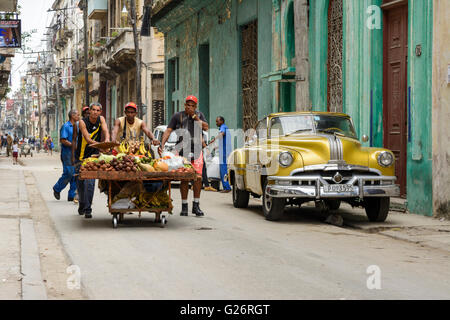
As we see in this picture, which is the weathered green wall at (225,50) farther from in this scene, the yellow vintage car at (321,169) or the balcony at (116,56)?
the yellow vintage car at (321,169)

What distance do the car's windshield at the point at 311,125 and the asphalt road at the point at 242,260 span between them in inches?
54.8

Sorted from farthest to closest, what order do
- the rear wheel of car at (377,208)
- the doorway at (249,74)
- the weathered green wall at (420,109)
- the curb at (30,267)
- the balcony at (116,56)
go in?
the balcony at (116,56), the doorway at (249,74), the weathered green wall at (420,109), the rear wheel of car at (377,208), the curb at (30,267)

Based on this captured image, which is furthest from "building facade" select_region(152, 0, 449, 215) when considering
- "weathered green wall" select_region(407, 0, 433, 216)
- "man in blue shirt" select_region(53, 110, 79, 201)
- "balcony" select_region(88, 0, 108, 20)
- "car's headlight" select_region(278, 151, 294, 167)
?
"balcony" select_region(88, 0, 108, 20)

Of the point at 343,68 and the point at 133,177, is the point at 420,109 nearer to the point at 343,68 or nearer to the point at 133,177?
the point at 343,68

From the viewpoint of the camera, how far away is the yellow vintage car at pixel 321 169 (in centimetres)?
1060

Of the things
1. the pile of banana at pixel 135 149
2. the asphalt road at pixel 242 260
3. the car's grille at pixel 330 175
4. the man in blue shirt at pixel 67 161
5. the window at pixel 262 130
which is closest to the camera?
the asphalt road at pixel 242 260

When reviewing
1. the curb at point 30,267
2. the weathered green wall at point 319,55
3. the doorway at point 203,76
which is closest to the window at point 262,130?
the curb at point 30,267

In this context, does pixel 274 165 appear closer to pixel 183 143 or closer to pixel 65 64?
pixel 183 143

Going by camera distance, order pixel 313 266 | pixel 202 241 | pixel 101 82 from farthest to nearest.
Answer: pixel 101 82 < pixel 202 241 < pixel 313 266

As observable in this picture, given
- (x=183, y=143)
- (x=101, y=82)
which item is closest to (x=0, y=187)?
(x=183, y=143)

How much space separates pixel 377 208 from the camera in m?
11.1

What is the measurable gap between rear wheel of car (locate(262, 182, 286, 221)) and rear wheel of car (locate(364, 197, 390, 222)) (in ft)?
4.26
